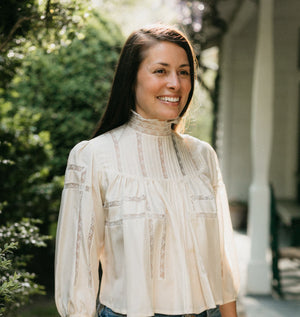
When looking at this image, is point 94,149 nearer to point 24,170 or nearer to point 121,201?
point 121,201

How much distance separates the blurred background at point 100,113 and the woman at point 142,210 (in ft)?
0.90

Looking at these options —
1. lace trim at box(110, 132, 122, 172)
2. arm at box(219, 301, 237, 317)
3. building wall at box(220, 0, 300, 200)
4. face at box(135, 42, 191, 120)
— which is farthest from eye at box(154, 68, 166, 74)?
building wall at box(220, 0, 300, 200)

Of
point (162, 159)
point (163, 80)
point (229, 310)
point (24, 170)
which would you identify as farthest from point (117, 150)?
point (24, 170)

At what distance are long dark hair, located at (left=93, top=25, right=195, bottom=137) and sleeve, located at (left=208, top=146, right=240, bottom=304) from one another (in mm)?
427

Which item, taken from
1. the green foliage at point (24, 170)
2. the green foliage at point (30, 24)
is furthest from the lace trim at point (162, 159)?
A: the green foliage at point (24, 170)

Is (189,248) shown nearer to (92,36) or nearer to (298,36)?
(92,36)

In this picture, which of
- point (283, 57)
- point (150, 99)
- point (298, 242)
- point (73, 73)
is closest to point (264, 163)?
point (298, 242)

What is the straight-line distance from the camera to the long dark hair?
1.86 m

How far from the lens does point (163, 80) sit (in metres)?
1.84

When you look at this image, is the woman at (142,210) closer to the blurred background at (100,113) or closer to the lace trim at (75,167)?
the lace trim at (75,167)

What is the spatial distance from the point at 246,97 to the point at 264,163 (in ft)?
13.8

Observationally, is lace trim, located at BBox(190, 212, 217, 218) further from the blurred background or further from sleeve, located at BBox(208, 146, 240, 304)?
the blurred background

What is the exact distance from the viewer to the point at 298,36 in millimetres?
8352

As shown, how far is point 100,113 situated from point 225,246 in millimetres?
4118
